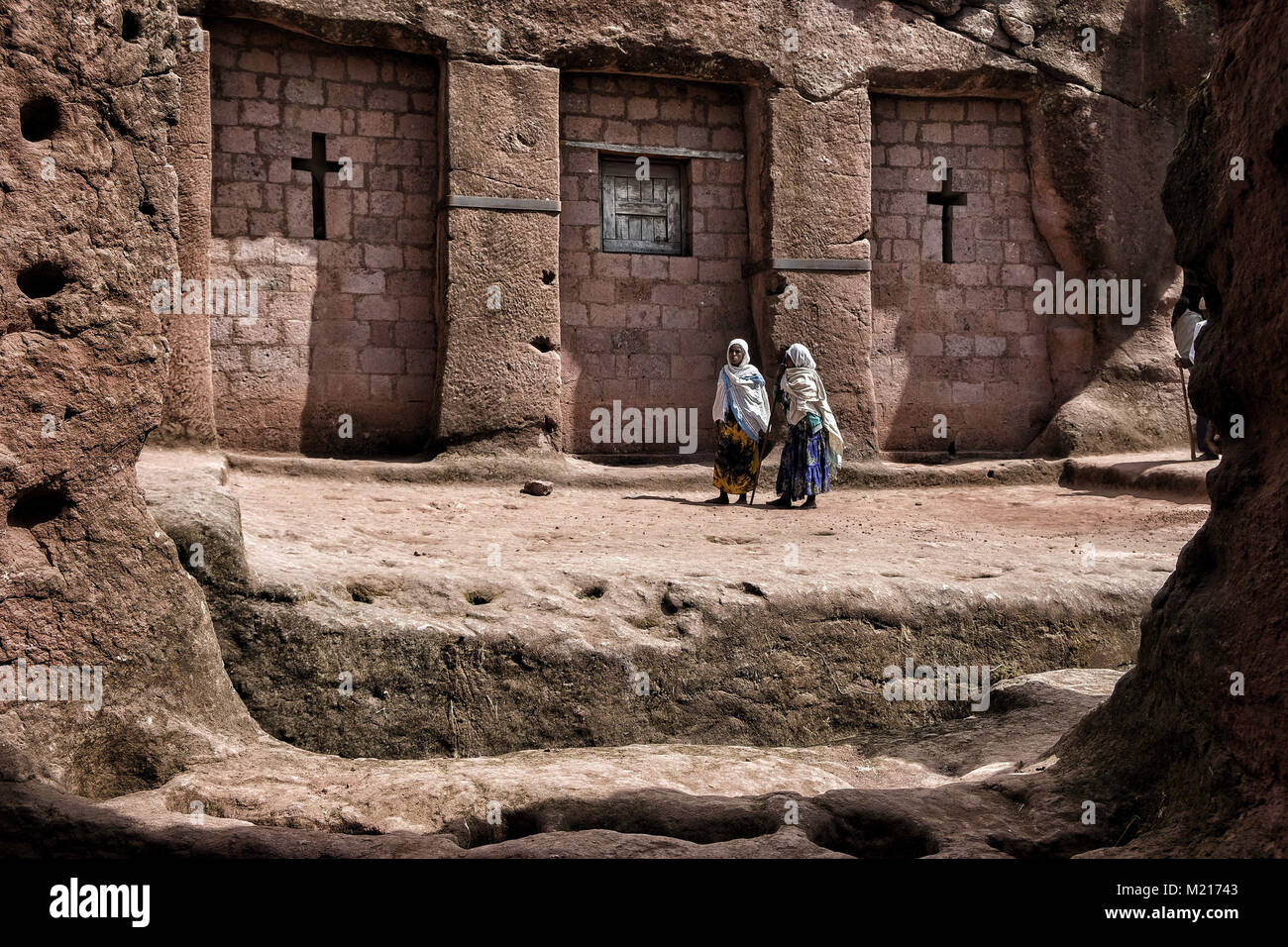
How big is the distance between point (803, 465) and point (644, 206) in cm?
329

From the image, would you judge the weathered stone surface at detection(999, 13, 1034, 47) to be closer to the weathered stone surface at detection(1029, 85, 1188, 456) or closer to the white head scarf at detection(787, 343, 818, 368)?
the weathered stone surface at detection(1029, 85, 1188, 456)

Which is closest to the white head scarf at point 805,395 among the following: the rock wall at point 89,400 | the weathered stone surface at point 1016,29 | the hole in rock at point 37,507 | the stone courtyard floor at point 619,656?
the stone courtyard floor at point 619,656

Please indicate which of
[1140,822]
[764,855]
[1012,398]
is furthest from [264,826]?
[1012,398]

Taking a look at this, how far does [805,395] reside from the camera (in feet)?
33.7

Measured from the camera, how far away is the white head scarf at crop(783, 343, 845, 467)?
10.3 m

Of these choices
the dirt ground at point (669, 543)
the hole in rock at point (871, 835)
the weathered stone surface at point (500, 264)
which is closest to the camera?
the hole in rock at point (871, 835)

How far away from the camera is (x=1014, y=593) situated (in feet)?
19.7

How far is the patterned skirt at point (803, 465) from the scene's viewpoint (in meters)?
10.1

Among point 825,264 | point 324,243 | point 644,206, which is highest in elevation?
point 644,206

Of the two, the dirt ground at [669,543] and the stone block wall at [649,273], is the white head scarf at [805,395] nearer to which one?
the dirt ground at [669,543]

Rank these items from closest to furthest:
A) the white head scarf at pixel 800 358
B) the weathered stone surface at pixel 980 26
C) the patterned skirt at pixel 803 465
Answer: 1. the patterned skirt at pixel 803 465
2. the white head scarf at pixel 800 358
3. the weathered stone surface at pixel 980 26

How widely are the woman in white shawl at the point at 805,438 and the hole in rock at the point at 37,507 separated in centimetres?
692

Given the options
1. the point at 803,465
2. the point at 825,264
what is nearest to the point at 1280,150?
the point at 803,465

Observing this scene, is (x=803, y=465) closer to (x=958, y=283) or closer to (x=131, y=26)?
(x=958, y=283)
